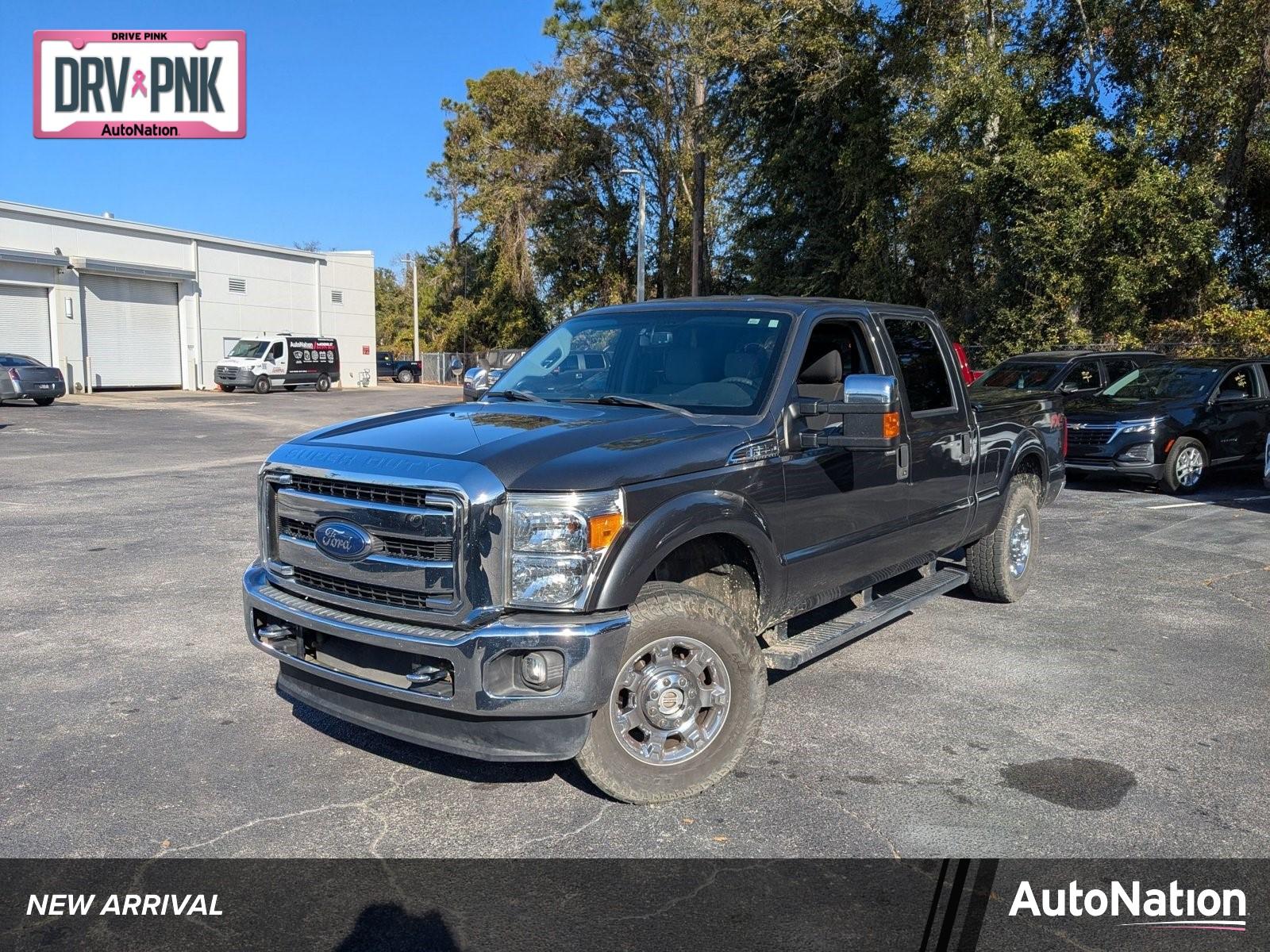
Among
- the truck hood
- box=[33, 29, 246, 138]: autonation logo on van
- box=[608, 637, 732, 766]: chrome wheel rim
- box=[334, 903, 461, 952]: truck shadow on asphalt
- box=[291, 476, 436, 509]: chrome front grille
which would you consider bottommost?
box=[334, 903, 461, 952]: truck shadow on asphalt

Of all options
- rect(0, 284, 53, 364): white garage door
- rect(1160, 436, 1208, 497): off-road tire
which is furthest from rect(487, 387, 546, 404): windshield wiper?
rect(0, 284, 53, 364): white garage door

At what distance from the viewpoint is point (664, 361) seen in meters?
5.02

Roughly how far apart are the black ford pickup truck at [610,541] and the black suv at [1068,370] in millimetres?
9276

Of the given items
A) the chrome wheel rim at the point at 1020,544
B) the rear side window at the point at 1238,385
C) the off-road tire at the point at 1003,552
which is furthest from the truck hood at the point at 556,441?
the rear side window at the point at 1238,385

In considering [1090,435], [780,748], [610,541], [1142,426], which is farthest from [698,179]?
[610,541]

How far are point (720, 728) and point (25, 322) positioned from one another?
37.0 m

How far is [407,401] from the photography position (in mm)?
35469

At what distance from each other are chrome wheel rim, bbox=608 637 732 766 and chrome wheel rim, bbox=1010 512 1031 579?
12.1 ft

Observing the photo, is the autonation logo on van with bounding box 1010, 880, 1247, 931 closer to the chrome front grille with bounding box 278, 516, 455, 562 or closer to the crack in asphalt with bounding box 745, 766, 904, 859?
the crack in asphalt with bounding box 745, 766, 904, 859

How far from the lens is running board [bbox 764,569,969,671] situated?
14.6ft

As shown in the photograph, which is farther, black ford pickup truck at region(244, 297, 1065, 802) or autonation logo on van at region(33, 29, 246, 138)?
autonation logo on van at region(33, 29, 246, 138)

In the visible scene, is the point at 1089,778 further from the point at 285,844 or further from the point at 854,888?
the point at 285,844

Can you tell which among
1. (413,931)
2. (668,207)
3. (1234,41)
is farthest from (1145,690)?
(668,207)

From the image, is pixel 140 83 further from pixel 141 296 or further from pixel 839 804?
pixel 839 804
